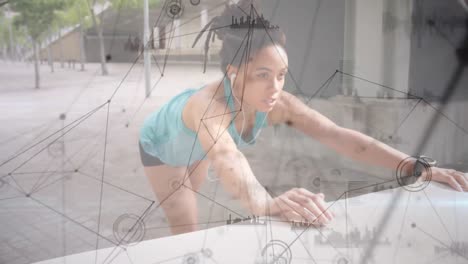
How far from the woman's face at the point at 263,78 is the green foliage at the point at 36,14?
0.69 metres

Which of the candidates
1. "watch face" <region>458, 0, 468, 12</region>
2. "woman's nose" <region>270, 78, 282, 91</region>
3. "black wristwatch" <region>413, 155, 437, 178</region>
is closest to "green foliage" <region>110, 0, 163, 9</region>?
"woman's nose" <region>270, 78, 282, 91</region>

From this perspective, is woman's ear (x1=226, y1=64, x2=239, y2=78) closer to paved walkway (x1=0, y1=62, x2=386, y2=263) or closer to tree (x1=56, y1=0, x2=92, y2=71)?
paved walkway (x1=0, y1=62, x2=386, y2=263)

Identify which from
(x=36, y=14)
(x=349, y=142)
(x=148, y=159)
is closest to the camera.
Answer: (x=36, y=14)

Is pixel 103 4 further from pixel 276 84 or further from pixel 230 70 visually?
pixel 276 84

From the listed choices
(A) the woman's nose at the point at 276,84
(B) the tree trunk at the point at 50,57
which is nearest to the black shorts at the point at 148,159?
(B) the tree trunk at the point at 50,57

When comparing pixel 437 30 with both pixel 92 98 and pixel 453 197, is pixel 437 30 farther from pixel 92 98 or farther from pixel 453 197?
pixel 92 98

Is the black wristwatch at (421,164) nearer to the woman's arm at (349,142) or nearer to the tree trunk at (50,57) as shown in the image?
the woman's arm at (349,142)

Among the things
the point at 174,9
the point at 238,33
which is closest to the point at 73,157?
the point at 174,9

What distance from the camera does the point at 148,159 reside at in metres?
1.68

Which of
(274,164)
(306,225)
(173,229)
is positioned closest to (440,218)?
(306,225)

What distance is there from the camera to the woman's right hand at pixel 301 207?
1.85 meters

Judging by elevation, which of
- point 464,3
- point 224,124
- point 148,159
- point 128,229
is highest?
point 464,3

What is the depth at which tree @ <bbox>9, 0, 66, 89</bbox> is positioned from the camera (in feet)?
5.09

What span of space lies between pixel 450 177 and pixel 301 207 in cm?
78
